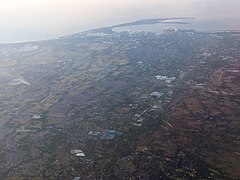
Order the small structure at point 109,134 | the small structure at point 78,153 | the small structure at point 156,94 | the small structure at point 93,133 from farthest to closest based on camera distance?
the small structure at point 156,94 < the small structure at point 93,133 < the small structure at point 109,134 < the small structure at point 78,153

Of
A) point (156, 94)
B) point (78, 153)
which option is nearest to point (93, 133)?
point (78, 153)

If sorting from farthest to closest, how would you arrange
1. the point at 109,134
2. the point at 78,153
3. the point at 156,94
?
the point at 156,94 < the point at 109,134 < the point at 78,153

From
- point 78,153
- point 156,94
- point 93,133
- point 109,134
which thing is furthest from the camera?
point 156,94

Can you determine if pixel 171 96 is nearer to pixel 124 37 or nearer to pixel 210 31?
pixel 124 37

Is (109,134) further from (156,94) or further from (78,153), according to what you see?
(156,94)

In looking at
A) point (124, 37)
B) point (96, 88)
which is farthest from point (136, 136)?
point (124, 37)

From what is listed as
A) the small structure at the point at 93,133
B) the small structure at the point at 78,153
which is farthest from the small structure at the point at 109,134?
the small structure at the point at 78,153

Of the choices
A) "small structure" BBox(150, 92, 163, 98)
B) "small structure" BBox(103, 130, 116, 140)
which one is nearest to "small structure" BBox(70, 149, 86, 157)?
"small structure" BBox(103, 130, 116, 140)

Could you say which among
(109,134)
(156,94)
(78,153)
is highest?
(78,153)

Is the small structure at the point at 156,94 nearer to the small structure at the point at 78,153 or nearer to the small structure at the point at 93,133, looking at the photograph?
the small structure at the point at 93,133

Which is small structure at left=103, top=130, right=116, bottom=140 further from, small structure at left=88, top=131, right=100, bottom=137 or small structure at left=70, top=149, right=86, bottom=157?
small structure at left=70, top=149, right=86, bottom=157

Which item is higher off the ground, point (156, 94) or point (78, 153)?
point (78, 153)

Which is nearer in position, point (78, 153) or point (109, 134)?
point (78, 153)
